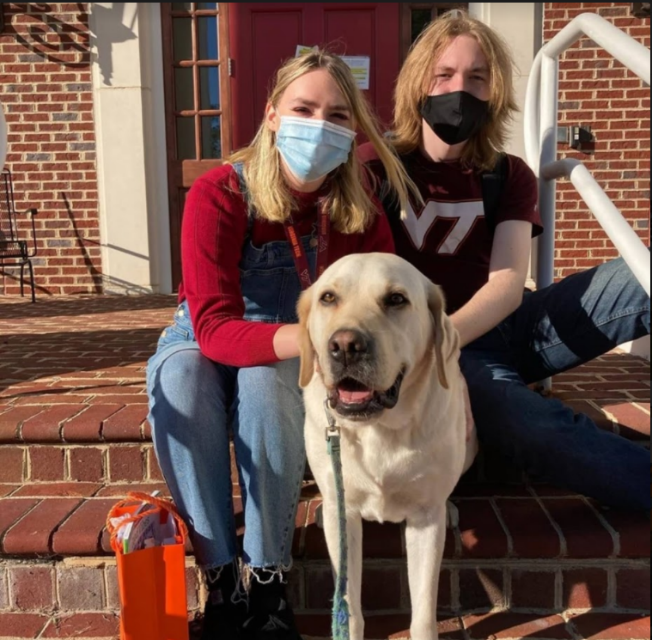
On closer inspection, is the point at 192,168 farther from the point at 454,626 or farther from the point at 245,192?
the point at 454,626

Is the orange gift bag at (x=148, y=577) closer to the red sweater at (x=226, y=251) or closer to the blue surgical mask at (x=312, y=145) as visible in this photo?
the red sweater at (x=226, y=251)

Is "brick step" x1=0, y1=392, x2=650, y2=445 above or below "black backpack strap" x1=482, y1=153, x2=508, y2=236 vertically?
below

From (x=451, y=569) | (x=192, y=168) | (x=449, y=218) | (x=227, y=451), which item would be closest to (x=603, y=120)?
(x=192, y=168)

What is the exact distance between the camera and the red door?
18.5 ft

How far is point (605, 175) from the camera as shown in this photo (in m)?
5.59

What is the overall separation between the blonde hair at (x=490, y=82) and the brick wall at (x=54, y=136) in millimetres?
4418

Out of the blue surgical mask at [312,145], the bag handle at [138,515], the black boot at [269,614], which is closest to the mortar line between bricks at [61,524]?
the bag handle at [138,515]

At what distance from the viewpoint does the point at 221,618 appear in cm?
187

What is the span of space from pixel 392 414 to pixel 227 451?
54cm

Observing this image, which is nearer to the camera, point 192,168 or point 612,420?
point 612,420

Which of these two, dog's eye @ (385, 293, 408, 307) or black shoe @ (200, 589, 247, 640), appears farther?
black shoe @ (200, 589, 247, 640)

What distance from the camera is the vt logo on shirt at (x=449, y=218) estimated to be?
7.84 feet

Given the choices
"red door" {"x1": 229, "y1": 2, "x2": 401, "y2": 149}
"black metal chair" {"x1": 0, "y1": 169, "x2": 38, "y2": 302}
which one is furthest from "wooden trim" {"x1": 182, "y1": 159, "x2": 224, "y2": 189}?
"black metal chair" {"x1": 0, "y1": 169, "x2": 38, "y2": 302}

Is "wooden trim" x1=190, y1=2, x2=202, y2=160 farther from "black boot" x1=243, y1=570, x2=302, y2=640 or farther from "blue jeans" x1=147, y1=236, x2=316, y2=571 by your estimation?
"black boot" x1=243, y1=570, x2=302, y2=640
